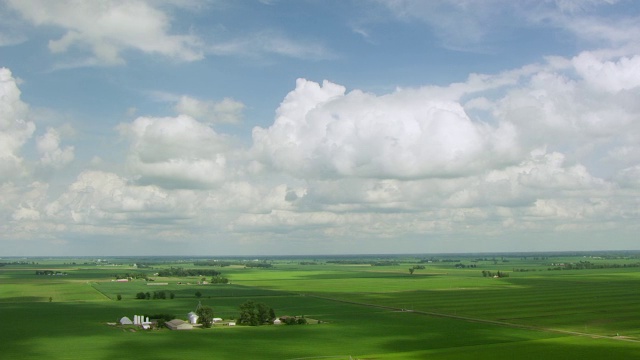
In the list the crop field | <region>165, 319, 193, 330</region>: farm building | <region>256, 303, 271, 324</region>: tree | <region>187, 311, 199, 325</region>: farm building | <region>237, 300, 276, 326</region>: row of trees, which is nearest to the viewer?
the crop field

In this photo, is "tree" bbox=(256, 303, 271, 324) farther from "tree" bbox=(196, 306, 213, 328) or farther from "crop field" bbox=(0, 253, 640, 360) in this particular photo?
"tree" bbox=(196, 306, 213, 328)

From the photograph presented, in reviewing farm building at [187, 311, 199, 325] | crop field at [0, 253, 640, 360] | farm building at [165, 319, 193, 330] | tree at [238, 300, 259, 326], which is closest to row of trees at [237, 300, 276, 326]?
tree at [238, 300, 259, 326]

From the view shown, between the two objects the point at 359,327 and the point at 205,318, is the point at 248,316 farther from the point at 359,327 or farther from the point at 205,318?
the point at 359,327

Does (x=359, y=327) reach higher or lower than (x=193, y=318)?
lower

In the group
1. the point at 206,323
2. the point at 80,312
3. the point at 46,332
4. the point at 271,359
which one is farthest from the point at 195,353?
the point at 80,312

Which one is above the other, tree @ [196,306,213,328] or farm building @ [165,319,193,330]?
tree @ [196,306,213,328]

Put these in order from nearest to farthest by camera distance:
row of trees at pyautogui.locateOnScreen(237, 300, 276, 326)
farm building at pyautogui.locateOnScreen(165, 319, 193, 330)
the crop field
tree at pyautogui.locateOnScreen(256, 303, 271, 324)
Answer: the crop field, farm building at pyautogui.locateOnScreen(165, 319, 193, 330), row of trees at pyautogui.locateOnScreen(237, 300, 276, 326), tree at pyautogui.locateOnScreen(256, 303, 271, 324)

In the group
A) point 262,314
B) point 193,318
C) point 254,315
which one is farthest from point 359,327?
point 193,318

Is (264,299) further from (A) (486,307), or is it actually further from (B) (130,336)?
(B) (130,336)
